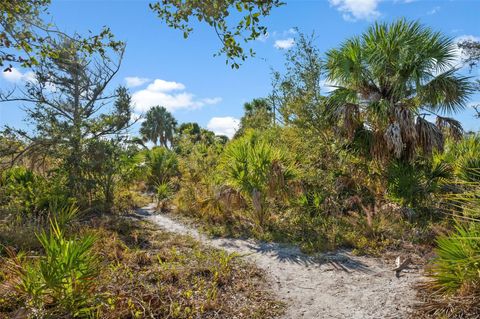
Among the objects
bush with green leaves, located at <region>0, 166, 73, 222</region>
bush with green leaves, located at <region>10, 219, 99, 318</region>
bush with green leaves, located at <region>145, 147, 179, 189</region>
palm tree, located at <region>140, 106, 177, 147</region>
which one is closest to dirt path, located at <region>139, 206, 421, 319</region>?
bush with green leaves, located at <region>10, 219, 99, 318</region>

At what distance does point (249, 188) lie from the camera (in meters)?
8.08

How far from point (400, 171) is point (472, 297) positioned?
5.19 metres

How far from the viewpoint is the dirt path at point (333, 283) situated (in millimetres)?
4387

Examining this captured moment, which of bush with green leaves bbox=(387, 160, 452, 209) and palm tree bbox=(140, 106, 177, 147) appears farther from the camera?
palm tree bbox=(140, 106, 177, 147)

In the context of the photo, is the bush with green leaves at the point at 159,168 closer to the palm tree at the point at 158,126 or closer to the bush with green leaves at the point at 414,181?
the bush with green leaves at the point at 414,181

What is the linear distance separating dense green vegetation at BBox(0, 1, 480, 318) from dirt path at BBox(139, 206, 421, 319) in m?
0.35

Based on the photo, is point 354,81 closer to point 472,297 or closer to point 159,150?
point 472,297

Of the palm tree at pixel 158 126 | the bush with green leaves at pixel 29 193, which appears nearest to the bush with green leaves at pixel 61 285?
the bush with green leaves at pixel 29 193

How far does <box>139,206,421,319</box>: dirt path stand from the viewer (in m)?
4.39

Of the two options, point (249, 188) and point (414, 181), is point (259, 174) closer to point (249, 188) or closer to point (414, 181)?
point (249, 188)

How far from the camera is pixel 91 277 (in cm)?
401

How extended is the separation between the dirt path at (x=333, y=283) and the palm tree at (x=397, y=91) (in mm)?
3632

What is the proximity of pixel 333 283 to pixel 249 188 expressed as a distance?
10.8 feet

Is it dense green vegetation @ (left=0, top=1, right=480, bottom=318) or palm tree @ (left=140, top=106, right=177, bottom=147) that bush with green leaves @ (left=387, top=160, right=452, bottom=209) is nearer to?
dense green vegetation @ (left=0, top=1, right=480, bottom=318)
